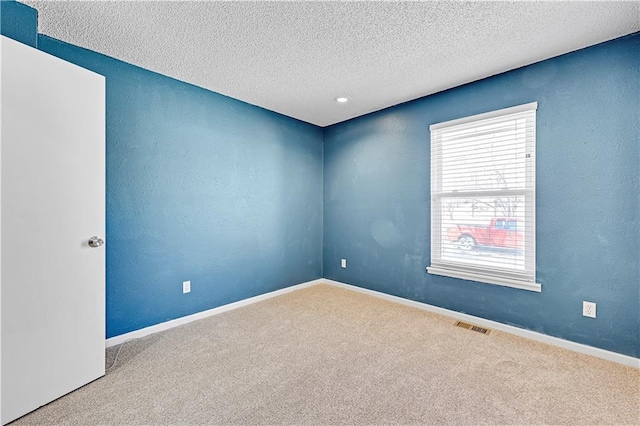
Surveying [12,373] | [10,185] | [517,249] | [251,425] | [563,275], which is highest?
[10,185]

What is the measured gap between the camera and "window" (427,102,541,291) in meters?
2.54

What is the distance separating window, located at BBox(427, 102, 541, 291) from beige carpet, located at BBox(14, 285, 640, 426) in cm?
61

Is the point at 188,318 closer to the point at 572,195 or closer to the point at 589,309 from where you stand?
the point at 589,309

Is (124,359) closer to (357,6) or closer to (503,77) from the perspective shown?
(357,6)

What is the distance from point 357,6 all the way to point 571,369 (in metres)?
2.84

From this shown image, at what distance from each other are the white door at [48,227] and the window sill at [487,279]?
299cm

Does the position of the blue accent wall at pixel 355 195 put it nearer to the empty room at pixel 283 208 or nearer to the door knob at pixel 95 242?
the empty room at pixel 283 208

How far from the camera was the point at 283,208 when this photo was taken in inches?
152

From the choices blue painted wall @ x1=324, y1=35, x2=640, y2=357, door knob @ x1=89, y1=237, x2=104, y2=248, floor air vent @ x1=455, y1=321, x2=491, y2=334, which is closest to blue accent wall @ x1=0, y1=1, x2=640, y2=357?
blue painted wall @ x1=324, y1=35, x2=640, y2=357

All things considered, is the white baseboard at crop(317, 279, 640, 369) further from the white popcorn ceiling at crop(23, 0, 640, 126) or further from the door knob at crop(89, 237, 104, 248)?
the door knob at crop(89, 237, 104, 248)

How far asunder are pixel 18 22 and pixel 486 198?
377 centimetres

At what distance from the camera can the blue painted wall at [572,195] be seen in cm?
209

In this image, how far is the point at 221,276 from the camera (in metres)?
3.19

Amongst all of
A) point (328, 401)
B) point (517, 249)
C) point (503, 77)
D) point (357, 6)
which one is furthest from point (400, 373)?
point (503, 77)
